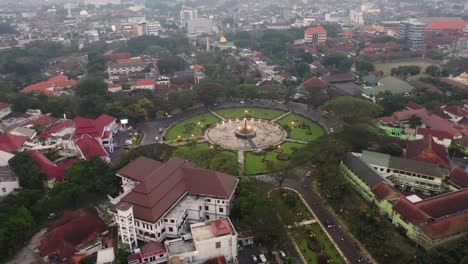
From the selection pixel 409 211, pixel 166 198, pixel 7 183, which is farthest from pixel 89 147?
pixel 409 211

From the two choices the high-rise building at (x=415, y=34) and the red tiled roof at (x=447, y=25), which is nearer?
the high-rise building at (x=415, y=34)

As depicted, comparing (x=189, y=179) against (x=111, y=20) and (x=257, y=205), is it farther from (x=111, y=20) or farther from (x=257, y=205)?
(x=111, y=20)

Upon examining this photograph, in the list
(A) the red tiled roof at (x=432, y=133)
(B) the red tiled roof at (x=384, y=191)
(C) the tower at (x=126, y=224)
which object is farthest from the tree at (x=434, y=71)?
(C) the tower at (x=126, y=224)

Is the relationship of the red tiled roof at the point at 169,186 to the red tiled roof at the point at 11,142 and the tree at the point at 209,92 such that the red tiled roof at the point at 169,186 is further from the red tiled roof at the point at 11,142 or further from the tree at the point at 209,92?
the tree at the point at 209,92

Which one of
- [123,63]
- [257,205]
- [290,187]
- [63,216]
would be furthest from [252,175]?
[123,63]

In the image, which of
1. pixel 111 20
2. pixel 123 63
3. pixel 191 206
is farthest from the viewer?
pixel 111 20
